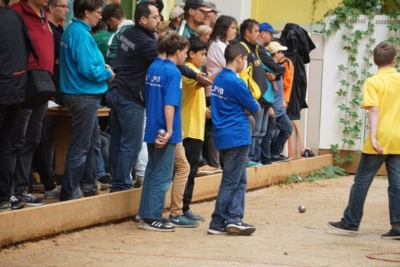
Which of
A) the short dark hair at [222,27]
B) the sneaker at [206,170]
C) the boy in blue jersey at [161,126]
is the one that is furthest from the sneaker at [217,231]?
the short dark hair at [222,27]

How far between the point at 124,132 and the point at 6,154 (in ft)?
5.55

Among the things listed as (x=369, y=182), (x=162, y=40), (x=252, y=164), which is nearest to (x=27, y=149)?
(x=162, y=40)

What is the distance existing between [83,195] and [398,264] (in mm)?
3364

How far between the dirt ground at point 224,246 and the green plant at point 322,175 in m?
3.11

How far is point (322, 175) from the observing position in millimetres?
15352

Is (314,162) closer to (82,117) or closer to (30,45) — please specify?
(82,117)

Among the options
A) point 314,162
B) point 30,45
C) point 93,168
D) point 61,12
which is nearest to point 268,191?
point 314,162

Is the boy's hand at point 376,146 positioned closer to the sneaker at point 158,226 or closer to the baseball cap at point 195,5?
the sneaker at point 158,226

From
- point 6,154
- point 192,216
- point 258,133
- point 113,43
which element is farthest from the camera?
point 258,133

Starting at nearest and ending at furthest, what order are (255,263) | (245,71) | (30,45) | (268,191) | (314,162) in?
(255,263)
(30,45)
(245,71)
(268,191)
(314,162)

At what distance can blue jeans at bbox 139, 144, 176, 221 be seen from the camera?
9203mm

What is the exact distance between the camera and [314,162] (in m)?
15.5

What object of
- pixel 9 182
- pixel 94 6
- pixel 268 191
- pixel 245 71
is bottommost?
pixel 268 191

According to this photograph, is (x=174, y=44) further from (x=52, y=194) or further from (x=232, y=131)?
(x=52, y=194)
